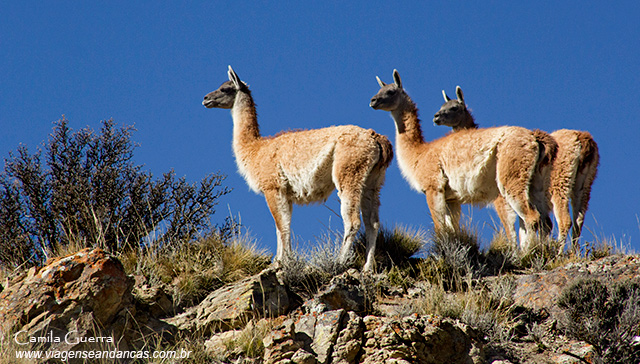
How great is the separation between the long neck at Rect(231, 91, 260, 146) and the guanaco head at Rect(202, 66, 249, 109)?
0.37ft

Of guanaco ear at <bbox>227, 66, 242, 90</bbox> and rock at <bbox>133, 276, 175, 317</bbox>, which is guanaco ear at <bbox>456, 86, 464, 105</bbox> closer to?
guanaco ear at <bbox>227, 66, 242, 90</bbox>

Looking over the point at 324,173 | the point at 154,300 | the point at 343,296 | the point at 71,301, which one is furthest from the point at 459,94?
the point at 71,301

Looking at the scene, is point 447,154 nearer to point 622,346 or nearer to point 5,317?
point 622,346

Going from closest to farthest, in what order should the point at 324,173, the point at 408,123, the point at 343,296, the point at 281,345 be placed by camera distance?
1. the point at 281,345
2. the point at 343,296
3. the point at 324,173
4. the point at 408,123

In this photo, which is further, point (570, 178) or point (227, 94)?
point (227, 94)

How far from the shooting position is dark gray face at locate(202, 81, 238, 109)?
12.3 meters

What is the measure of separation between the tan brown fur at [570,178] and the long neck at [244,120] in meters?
4.30

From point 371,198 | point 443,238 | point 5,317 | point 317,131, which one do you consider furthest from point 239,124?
point 5,317

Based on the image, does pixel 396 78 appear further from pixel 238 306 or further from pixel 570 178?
pixel 238 306

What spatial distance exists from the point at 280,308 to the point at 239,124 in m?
4.24

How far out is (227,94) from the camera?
12.3 m

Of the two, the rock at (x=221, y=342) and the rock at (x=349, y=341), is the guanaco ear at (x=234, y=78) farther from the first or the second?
the rock at (x=349, y=341)

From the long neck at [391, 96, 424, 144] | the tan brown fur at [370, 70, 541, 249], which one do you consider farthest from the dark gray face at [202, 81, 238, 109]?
Answer: the tan brown fur at [370, 70, 541, 249]

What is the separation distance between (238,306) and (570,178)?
6135mm
